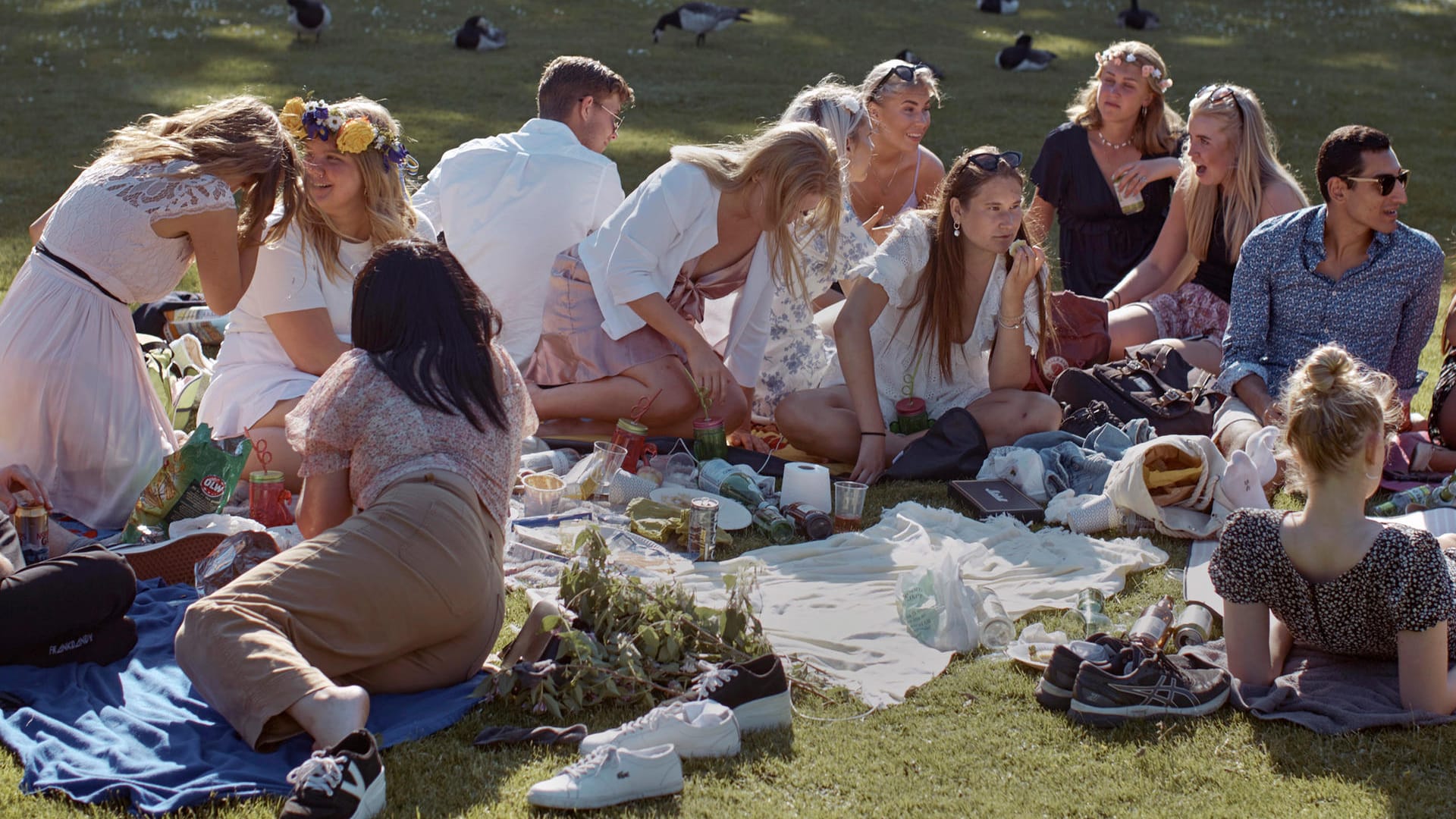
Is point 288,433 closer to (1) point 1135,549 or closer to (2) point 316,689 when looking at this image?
(2) point 316,689

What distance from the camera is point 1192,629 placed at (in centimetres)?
411

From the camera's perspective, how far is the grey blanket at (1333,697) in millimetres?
3543

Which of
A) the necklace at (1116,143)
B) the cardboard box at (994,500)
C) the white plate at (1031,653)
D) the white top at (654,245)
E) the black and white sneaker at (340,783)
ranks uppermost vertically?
the necklace at (1116,143)

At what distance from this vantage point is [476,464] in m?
3.62

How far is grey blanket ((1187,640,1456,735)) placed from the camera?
3543 mm

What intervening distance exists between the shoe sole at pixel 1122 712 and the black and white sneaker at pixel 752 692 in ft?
2.50

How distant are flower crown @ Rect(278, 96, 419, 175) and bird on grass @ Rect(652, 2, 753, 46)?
543 inches

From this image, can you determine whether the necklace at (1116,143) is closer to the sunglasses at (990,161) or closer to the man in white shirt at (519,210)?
the sunglasses at (990,161)

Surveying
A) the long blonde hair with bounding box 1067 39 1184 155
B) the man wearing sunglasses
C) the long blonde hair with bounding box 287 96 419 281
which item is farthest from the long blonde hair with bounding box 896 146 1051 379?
the long blonde hair with bounding box 287 96 419 281

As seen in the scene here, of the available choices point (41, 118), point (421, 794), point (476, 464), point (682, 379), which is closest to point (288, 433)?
point (476, 464)

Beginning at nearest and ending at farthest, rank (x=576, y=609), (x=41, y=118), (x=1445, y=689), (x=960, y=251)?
1. (x=1445, y=689)
2. (x=576, y=609)
3. (x=960, y=251)
4. (x=41, y=118)

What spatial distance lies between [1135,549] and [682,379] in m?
2.09

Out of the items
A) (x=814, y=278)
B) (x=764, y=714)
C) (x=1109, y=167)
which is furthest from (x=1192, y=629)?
(x=1109, y=167)

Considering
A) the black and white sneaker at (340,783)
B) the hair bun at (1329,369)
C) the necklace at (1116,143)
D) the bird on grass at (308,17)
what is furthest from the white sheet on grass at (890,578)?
the bird on grass at (308,17)
